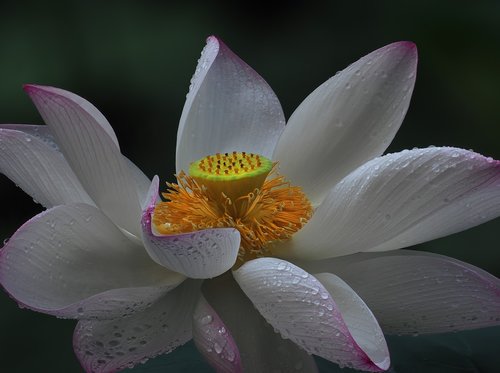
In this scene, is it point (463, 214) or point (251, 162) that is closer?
point (463, 214)

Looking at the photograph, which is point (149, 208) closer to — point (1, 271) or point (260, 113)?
point (1, 271)

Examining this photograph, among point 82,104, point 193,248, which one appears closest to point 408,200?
point 193,248

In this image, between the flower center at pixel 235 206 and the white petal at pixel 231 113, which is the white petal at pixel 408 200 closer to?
the flower center at pixel 235 206

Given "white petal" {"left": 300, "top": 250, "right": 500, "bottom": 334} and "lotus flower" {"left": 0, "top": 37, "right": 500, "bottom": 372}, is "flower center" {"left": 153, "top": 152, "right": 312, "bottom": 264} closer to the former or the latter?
"lotus flower" {"left": 0, "top": 37, "right": 500, "bottom": 372}

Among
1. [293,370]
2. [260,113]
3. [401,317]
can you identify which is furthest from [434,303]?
[260,113]

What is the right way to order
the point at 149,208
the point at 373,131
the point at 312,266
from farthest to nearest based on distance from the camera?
the point at 373,131 → the point at 312,266 → the point at 149,208

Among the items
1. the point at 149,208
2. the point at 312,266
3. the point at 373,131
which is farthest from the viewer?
the point at 373,131

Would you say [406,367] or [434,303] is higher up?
[434,303]

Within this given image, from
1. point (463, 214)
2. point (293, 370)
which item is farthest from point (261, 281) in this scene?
point (463, 214)
